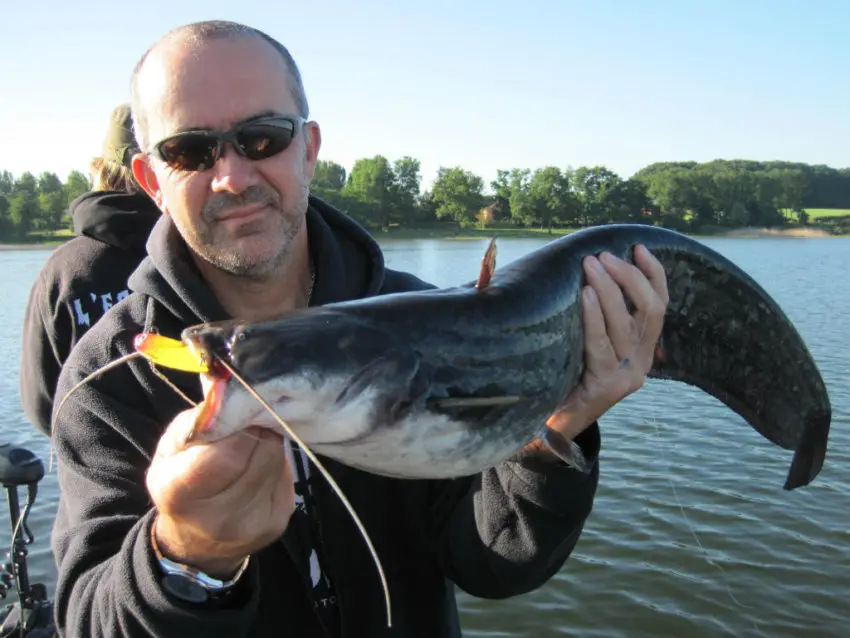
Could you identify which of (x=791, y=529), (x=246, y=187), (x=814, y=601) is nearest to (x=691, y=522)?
(x=791, y=529)

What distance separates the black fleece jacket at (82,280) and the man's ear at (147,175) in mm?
1693

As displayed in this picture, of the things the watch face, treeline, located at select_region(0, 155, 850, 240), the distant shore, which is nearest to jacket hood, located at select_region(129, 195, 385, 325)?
the watch face

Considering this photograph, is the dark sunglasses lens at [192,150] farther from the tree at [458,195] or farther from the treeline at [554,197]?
the tree at [458,195]

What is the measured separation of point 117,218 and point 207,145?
2.18 metres

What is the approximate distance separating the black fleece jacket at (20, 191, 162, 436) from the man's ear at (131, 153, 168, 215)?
66.6 inches

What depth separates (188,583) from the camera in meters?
1.80

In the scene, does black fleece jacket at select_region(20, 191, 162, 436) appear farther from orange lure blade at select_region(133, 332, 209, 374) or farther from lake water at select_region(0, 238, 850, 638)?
lake water at select_region(0, 238, 850, 638)

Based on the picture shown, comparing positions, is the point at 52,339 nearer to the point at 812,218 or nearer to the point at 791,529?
the point at 791,529

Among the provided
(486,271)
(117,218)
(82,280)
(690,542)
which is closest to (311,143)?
(486,271)

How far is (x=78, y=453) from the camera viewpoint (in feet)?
7.47

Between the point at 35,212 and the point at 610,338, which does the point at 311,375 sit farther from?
the point at 35,212

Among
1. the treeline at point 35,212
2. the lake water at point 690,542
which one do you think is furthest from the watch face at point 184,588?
the treeline at point 35,212

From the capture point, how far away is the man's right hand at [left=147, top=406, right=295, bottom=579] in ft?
5.34

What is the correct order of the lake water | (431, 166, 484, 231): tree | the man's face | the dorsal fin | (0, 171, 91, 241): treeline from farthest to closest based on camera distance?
(431, 166, 484, 231): tree, (0, 171, 91, 241): treeline, the lake water, the man's face, the dorsal fin
